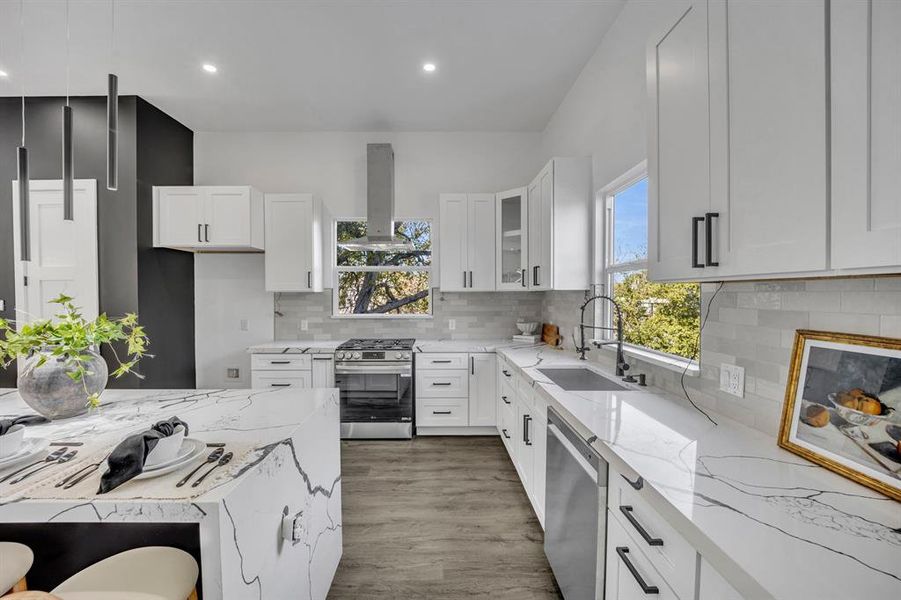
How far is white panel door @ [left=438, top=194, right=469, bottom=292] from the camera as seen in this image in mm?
3771

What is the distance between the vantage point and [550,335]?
362 centimetres

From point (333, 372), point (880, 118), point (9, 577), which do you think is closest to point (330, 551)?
point (9, 577)

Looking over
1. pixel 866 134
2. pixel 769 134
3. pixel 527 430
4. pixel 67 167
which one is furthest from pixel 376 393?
pixel 866 134

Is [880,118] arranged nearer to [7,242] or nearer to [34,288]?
[34,288]

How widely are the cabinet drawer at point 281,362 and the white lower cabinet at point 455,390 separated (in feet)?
3.50

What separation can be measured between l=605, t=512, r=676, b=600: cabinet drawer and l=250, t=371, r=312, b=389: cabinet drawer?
9.72ft

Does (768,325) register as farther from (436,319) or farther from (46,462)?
(436,319)

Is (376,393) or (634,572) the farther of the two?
(376,393)

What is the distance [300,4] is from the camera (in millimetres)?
2211

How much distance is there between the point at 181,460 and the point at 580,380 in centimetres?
201

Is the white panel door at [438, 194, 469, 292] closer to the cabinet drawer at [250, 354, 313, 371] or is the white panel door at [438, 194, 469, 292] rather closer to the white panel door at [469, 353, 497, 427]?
the white panel door at [469, 353, 497, 427]

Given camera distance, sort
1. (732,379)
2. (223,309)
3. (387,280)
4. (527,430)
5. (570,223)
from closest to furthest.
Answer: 1. (732,379)
2. (527,430)
3. (570,223)
4. (223,309)
5. (387,280)

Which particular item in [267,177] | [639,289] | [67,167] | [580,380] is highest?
[267,177]

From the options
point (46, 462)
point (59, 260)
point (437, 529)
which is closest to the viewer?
point (46, 462)
